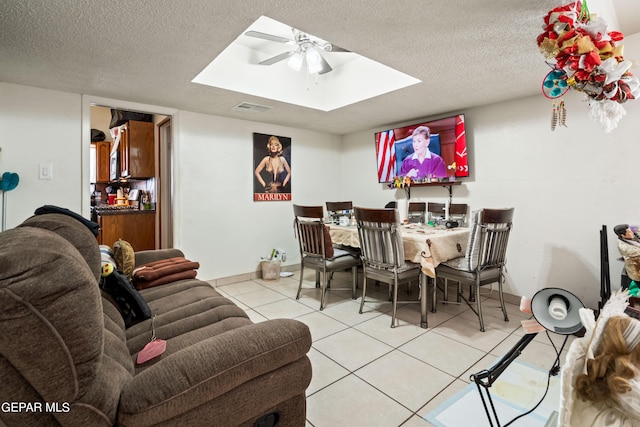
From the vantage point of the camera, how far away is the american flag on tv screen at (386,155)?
4.33m

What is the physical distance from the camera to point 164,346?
4.14 feet

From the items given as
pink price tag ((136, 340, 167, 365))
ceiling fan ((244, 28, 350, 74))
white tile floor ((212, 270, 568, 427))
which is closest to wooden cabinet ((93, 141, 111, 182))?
white tile floor ((212, 270, 568, 427))

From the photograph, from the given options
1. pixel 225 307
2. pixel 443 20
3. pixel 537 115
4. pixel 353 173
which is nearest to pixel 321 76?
pixel 353 173

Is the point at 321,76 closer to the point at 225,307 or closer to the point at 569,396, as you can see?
A: the point at 225,307

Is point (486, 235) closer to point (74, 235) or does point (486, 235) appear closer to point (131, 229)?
point (74, 235)

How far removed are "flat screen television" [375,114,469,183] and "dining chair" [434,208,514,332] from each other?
123 centimetres

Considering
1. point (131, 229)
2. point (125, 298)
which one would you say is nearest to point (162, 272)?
point (125, 298)

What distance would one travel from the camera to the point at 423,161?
3971mm

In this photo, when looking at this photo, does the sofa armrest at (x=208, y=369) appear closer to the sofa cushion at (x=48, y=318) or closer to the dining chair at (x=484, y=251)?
the sofa cushion at (x=48, y=318)

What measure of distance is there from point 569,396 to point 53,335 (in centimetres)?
110

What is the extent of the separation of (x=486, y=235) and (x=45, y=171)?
4032 millimetres

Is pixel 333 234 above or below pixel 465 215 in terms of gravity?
below

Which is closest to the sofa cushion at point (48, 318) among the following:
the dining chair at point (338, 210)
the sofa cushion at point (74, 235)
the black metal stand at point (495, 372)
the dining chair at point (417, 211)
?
the sofa cushion at point (74, 235)

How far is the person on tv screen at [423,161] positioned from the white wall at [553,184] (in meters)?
0.34
